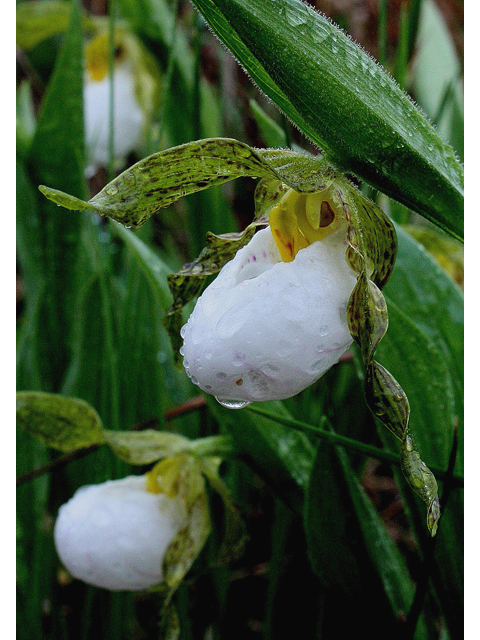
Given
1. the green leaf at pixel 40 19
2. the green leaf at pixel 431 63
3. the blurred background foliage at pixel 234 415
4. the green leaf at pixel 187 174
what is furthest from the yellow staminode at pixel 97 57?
the green leaf at pixel 187 174

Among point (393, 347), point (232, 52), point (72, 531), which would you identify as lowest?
point (72, 531)

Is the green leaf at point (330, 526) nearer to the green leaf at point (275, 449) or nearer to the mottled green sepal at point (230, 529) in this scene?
the green leaf at point (275, 449)

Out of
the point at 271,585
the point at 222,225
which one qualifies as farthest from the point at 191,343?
the point at 222,225

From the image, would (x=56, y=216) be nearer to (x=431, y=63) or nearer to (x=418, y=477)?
(x=418, y=477)

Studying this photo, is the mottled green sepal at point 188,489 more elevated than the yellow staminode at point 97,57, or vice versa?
the yellow staminode at point 97,57

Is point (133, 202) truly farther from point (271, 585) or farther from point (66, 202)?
point (271, 585)

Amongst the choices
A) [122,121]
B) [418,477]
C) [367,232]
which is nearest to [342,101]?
[367,232]

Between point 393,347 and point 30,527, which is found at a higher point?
point 393,347
